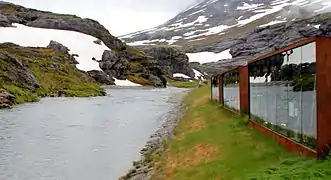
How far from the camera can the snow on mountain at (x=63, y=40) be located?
12612 cm

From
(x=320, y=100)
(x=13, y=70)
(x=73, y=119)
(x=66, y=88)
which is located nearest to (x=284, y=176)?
(x=320, y=100)

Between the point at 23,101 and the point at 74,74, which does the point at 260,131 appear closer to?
the point at 23,101

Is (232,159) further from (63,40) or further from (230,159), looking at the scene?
(63,40)

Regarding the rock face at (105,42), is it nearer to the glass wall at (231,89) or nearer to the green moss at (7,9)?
the green moss at (7,9)

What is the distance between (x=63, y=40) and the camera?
138 m

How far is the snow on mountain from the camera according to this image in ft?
414

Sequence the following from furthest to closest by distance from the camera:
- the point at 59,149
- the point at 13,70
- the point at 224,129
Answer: the point at 13,70 → the point at 59,149 → the point at 224,129

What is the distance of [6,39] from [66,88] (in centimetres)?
5507

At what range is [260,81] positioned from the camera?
2098 centimetres

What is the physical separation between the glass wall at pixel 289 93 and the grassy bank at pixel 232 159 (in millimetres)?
737

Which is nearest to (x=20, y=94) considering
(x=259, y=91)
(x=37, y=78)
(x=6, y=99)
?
(x=6, y=99)

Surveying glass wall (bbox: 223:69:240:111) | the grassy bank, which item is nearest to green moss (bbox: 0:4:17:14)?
glass wall (bbox: 223:69:240:111)

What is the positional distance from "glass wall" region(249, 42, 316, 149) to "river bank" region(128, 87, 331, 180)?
0.75 m

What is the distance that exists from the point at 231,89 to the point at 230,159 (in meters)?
18.5
